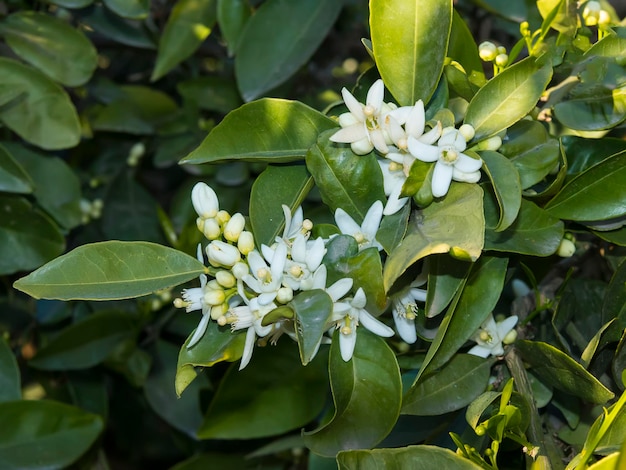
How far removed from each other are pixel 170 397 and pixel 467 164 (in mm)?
987

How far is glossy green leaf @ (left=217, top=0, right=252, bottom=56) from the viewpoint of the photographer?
1372mm

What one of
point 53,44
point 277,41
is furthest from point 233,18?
point 53,44

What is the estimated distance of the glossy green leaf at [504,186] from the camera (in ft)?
2.33

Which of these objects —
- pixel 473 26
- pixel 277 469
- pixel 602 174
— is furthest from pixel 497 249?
pixel 473 26

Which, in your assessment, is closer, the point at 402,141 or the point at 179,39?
the point at 402,141

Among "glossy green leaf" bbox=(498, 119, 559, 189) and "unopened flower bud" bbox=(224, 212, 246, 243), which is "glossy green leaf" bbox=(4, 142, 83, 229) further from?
"glossy green leaf" bbox=(498, 119, 559, 189)

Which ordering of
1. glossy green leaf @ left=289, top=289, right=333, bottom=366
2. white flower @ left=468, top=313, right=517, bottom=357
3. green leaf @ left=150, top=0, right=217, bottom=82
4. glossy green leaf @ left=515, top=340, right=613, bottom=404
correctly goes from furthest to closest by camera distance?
1. green leaf @ left=150, top=0, right=217, bottom=82
2. white flower @ left=468, top=313, right=517, bottom=357
3. glossy green leaf @ left=515, top=340, right=613, bottom=404
4. glossy green leaf @ left=289, top=289, right=333, bottom=366

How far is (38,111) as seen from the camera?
1.36m

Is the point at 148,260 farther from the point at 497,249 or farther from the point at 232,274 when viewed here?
the point at 497,249

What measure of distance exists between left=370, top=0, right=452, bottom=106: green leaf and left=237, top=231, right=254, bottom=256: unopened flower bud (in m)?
0.21

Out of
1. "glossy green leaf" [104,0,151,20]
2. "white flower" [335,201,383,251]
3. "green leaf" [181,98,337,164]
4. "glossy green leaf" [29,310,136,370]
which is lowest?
"glossy green leaf" [29,310,136,370]

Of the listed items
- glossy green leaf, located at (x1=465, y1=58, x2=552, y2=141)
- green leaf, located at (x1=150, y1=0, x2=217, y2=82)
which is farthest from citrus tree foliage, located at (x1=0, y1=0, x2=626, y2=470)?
green leaf, located at (x1=150, y1=0, x2=217, y2=82)

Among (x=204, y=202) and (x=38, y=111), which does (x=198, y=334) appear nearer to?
(x=204, y=202)

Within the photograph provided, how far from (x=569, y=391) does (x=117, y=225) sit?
1.09 m
